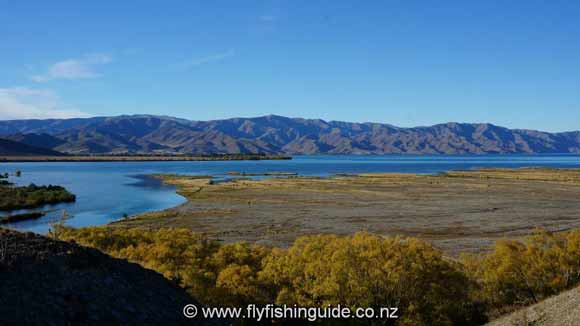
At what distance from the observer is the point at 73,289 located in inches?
543

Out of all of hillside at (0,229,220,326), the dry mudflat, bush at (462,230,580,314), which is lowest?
the dry mudflat

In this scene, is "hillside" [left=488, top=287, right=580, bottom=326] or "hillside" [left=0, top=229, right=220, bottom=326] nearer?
"hillside" [left=0, top=229, right=220, bottom=326]

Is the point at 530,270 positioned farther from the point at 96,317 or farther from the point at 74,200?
the point at 74,200

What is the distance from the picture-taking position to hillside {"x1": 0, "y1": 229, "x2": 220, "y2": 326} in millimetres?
12469

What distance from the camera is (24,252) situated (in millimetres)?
14180
